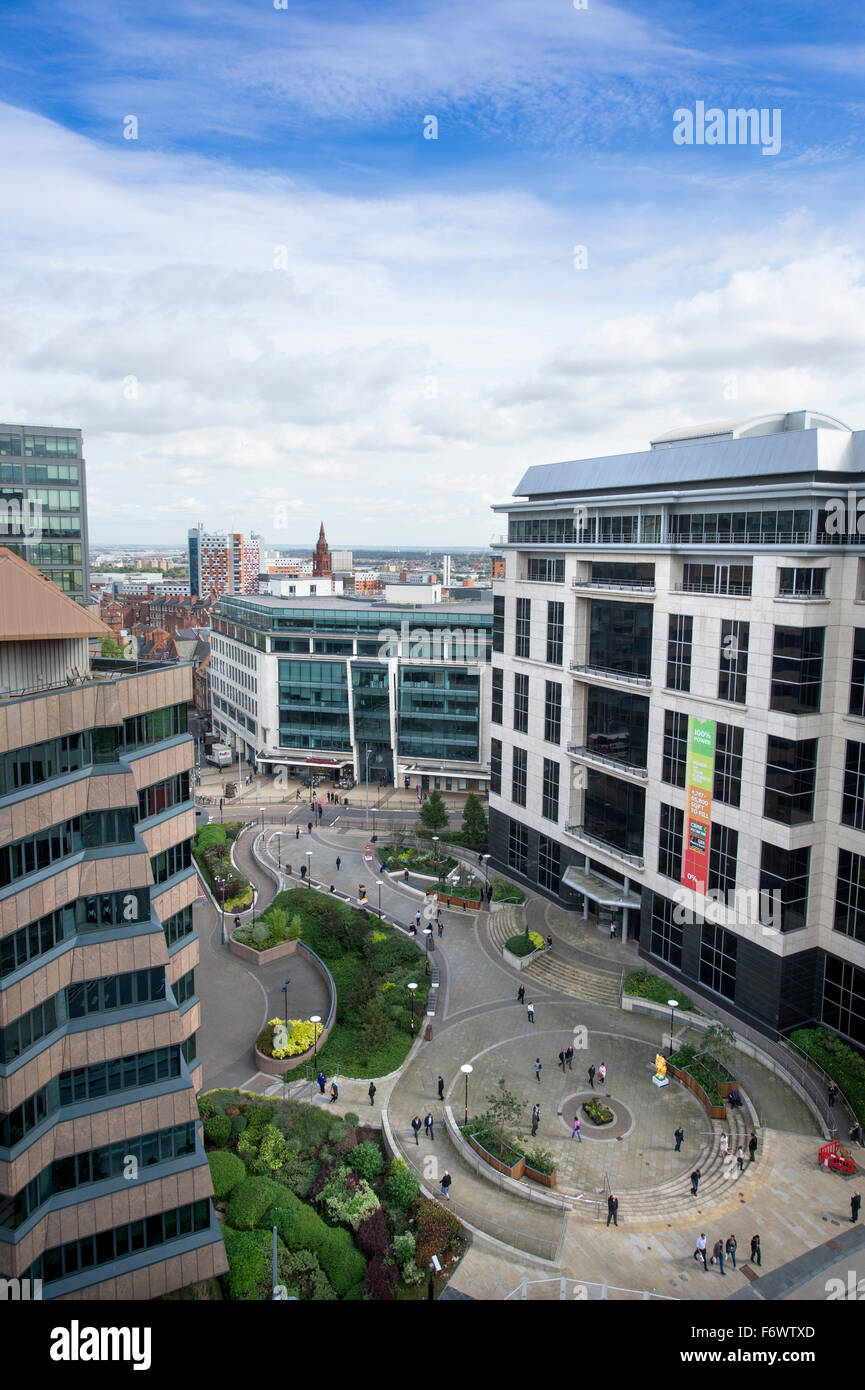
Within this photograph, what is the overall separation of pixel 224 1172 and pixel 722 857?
79.2 feet

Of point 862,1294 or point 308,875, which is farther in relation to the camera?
point 308,875

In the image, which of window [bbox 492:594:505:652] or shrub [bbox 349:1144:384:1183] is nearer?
shrub [bbox 349:1144:384:1183]

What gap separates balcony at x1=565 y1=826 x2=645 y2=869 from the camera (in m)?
46.5

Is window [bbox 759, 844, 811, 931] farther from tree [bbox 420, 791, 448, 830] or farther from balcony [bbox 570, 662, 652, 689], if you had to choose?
tree [bbox 420, 791, 448, 830]

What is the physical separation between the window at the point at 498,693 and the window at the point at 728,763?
20.5m

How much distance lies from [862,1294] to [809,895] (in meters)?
15.0

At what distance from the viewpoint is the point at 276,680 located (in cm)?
8681

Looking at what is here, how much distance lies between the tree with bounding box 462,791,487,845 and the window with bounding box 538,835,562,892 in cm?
811

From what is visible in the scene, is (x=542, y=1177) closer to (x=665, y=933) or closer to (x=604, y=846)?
(x=665, y=933)

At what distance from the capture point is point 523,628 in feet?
184

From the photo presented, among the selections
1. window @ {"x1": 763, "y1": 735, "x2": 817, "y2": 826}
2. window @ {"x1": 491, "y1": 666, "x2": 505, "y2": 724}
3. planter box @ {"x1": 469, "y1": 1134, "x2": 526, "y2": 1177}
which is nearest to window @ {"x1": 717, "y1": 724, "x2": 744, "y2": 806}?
window @ {"x1": 763, "y1": 735, "x2": 817, "y2": 826}

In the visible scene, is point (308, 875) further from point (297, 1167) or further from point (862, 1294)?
point (862, 1294)

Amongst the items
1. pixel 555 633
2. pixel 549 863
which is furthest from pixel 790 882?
pixel 555 633
